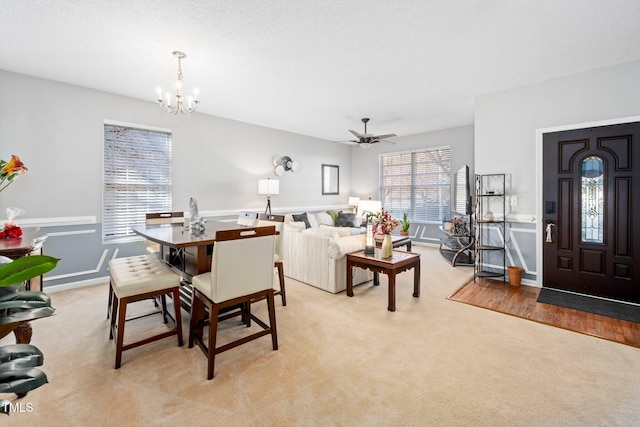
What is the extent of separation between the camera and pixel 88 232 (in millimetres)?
3934

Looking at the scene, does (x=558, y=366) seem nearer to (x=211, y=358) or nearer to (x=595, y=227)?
(x=595, y=227)

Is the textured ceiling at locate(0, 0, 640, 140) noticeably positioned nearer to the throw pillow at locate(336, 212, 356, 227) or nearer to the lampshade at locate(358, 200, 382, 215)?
the lampshade at locate(358, 200, 382, 215)

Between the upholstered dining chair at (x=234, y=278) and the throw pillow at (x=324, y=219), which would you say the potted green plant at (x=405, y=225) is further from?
the upholstered dining chair at (x=234, y=278)

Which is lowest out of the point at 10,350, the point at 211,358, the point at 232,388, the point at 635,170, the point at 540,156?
the point at 232,388

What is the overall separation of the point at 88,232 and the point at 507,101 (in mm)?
6101

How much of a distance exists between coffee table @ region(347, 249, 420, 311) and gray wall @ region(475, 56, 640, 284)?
176 cm

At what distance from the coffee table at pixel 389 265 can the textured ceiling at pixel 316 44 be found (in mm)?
2229

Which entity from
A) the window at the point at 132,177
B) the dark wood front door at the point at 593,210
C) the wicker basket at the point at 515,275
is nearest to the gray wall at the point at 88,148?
the window at the point at 132,177

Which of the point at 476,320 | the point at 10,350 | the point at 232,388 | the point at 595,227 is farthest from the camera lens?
the point at 595,227

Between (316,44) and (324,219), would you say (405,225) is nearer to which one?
(324,219)

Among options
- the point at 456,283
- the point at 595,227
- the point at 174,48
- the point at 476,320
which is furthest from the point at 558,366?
the point at 174,48

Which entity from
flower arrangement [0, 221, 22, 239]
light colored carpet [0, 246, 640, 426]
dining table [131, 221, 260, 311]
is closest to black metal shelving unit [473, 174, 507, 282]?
light colored carpet [0, 246, 640, 426]

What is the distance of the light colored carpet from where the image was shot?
5.44ft

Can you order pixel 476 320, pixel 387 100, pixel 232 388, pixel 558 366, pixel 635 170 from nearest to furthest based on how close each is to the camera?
pixel 232 388 < pixel 558 366 < pixel 476 320 < pixel 635 170 < pixel 387 100
